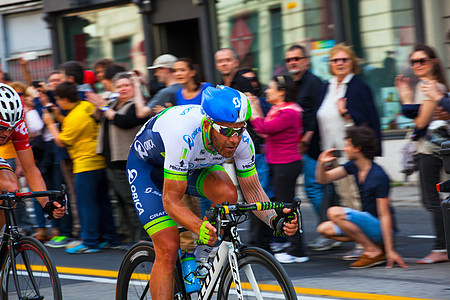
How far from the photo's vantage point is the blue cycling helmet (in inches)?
168

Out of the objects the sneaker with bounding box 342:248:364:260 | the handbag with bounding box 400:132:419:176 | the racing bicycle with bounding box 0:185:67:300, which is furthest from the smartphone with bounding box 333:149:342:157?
the racing bicycle with bounding box 0:185:67:300

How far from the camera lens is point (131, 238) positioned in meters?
8.95

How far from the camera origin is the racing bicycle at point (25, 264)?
5414 millimetres

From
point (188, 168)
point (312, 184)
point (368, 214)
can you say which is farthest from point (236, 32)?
point (188, 168)

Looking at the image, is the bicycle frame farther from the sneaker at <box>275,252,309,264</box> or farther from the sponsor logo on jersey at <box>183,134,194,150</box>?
the sneaker at <box>275,252,309,264</box>

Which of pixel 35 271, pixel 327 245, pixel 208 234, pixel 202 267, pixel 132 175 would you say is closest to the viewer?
pixel 208 234

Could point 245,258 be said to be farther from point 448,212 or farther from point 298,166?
point 298,166

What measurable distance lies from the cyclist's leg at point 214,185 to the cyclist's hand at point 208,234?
0.70 metres

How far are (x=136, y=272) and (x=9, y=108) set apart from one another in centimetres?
139

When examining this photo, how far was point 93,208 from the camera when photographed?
9102 millimetres

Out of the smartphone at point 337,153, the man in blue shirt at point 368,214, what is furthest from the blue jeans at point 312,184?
the man in blue shirt at point 368,214

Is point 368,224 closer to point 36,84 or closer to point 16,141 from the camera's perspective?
point 16,141

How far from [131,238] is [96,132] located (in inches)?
50.9

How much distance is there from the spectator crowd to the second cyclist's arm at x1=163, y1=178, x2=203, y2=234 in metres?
2.59
